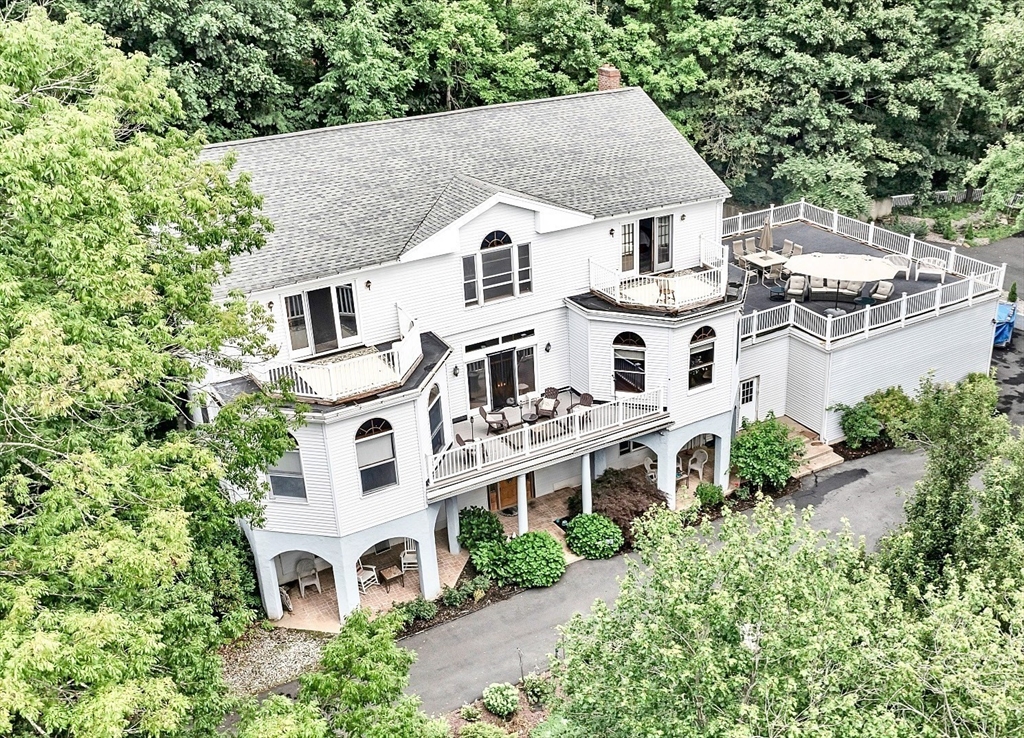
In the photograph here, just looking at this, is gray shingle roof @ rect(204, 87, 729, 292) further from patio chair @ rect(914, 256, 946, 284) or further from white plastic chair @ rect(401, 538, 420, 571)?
patio chair @ rect(914, 256, 946, 284)

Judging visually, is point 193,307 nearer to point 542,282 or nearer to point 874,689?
point 542,282

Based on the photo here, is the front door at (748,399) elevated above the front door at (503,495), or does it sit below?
above

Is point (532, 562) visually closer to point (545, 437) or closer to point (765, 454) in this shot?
point (545, 437)

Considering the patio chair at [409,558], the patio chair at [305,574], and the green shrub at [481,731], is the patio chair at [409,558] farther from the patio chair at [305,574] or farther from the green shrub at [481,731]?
the green shrub at [481,731]

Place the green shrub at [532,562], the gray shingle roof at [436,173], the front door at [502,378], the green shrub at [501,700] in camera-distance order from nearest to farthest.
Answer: the green shrub at [501,700] < the gray shingle roof at [436,173] < the green shrub at [532,562] < the front door at [502,378]

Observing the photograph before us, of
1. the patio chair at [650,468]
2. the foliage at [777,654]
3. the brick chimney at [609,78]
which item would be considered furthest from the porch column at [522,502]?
the brick chimney at [609,78]

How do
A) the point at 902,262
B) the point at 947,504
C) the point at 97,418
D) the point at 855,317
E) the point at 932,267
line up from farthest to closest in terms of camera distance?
the point at 902,262 → the point at 932,267 → the point at 855,317 → the point at 947,504 → the point at 97,418

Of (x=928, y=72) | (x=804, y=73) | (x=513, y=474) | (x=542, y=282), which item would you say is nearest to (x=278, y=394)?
(x=513, y=474)

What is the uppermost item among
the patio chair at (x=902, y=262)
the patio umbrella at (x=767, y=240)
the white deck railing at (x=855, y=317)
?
the patio umbrella at (x=767, y=240)

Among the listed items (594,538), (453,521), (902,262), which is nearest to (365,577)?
(453,521)
